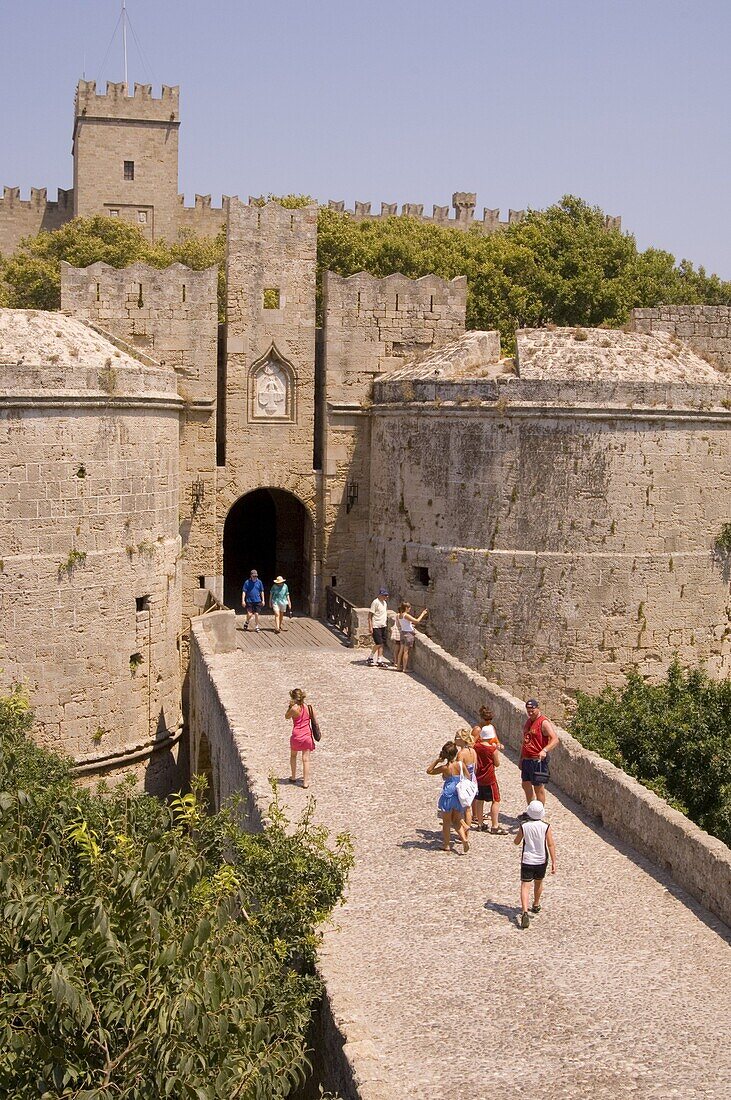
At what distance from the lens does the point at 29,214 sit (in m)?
62.3

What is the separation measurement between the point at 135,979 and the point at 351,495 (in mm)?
19380

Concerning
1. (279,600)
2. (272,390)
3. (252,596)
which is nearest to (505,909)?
(279,600)

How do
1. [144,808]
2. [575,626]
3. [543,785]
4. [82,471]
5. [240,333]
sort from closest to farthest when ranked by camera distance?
[144,808], [543,785], [82,471], [575,626], [240,333]

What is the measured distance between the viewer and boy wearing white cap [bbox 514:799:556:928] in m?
11.2

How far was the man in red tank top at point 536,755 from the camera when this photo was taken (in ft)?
45.1

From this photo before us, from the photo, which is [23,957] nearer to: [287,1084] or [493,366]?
[287,1084]

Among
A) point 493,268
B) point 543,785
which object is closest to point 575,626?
point 543,785

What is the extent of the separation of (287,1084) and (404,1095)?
0.82 m

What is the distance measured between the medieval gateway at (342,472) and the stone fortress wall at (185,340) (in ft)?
0.15

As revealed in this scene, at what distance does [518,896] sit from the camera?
1187 centimetres

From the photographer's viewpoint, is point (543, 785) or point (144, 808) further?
point (543, 785)

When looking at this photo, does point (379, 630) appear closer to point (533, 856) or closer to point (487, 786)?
point (487, 786)

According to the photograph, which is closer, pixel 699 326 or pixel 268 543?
pixel 699 326

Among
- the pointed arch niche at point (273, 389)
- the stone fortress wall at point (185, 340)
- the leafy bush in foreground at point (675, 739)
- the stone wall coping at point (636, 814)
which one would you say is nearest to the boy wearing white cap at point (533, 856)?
the stone wall coping at point (636, 814)
